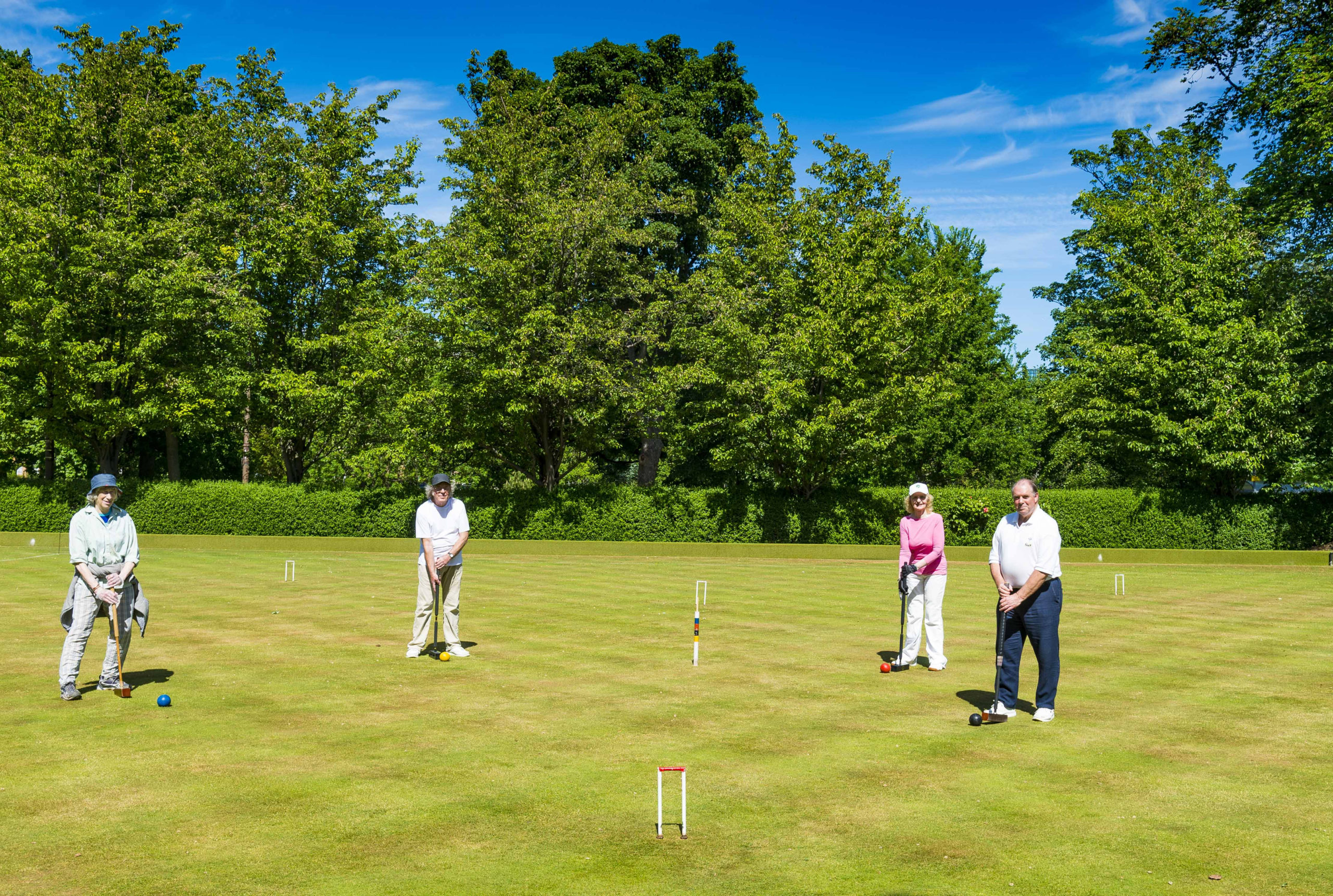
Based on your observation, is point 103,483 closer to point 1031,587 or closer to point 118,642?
point 118,642

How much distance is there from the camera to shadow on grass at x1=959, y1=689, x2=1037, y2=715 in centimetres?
969

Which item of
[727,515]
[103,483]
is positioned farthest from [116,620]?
[727,515]

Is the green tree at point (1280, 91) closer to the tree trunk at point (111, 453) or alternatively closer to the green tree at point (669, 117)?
the green tree at point (669, 117)

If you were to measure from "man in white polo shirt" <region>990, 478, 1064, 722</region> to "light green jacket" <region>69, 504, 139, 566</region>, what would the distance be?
7891 mm

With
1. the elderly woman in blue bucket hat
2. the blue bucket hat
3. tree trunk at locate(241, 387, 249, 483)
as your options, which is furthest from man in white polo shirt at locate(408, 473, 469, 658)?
tree trunk at locate(241, 387, 249, 483)

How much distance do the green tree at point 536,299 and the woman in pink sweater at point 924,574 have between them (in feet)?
72.2

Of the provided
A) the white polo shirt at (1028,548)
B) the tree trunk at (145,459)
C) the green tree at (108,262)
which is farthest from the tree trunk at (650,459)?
Result: the white polo shirt at (1028,548)

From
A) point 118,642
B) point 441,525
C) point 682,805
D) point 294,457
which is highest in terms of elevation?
point 294,457

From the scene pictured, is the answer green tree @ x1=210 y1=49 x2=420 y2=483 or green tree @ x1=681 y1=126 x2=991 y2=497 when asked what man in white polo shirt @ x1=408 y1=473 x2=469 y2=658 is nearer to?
green tree @ x1=681 y1=126 x2=991 y2=497

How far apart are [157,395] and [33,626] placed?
24.9 metres

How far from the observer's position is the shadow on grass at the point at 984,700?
9.69m

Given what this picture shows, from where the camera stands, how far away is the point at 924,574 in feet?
38.1

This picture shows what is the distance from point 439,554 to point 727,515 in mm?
23391

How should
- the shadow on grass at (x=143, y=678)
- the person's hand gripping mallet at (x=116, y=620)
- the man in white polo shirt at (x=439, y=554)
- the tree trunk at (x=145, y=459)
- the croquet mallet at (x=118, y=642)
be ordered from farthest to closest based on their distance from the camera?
the tree trunk at (x=145, y=459)
the man in white polo shirt at (x=439, y=554)
the shadow on grass at (x=143, y=678)
the croquet mallet at (x=118, y=642)
the person's hand gripping mallet at (x=116, y=620)
